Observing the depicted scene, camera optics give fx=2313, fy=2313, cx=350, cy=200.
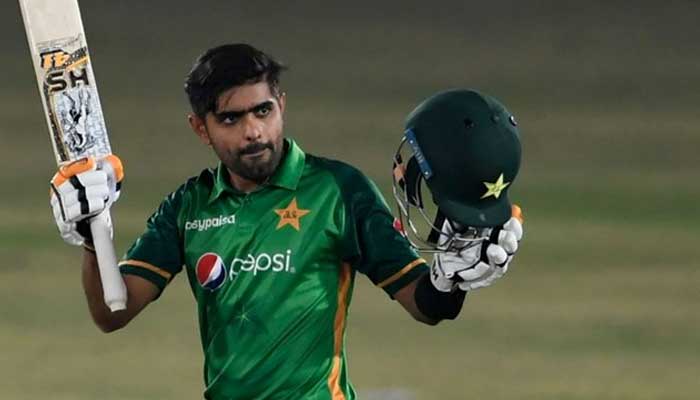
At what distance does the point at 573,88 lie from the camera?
12.1m

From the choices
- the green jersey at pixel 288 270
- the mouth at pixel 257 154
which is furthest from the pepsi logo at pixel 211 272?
the mouth at pixel 257 154

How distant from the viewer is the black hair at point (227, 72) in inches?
199

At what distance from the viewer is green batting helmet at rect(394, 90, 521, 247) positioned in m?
4.69

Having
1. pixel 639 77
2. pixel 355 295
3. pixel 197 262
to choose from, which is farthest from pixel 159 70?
pixel 197 262

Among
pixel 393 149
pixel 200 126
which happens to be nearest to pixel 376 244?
pixel 200 126

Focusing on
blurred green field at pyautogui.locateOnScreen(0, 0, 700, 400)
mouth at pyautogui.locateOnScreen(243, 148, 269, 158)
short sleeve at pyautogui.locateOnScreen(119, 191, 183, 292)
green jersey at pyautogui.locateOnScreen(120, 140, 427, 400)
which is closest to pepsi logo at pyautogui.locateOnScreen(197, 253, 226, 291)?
green jersey at pyautogui.locateOnScreen(120, 140, 427, 400)

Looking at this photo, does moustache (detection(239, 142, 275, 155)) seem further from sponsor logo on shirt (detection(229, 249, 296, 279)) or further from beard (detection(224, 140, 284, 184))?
sponsor logo on shirt (detection(229, 249, 296, 279))

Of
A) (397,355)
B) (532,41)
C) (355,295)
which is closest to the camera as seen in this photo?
(397,355)

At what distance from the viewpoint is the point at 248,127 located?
5.04m

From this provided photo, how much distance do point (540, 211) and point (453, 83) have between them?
1.86m

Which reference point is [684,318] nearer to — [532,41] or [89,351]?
[89,351]

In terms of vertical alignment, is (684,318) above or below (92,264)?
below

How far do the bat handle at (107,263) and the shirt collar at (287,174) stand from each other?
289 millimetres

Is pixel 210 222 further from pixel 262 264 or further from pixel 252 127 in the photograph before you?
pixel 252 127
